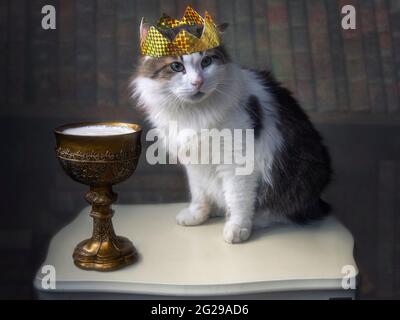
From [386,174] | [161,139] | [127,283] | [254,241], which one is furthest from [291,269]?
[386,174]

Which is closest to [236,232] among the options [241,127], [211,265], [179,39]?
[211,265]

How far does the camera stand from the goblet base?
131 centimetres

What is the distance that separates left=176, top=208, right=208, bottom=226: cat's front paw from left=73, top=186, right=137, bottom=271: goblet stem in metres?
0.26

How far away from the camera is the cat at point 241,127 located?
1.37 meters

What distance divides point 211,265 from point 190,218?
26 centimetres

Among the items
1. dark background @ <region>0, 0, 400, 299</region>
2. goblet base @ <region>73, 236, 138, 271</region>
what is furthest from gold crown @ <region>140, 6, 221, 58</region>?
goblet base @ <region>73, 236, 138, 271</region>

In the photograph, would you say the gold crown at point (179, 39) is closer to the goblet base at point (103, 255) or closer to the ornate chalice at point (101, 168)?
the ornate chalice at point (101, 168)

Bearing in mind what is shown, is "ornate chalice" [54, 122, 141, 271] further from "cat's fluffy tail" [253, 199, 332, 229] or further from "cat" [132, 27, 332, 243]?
"cat's fluffy tail" [253, 199, 332, 229]

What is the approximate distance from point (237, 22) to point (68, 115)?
0.58m

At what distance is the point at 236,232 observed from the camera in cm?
145

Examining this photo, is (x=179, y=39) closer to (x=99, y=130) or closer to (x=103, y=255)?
(x=99, y=130)

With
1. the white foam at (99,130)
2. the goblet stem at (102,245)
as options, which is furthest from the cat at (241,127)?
the goblet stem at (102,245)

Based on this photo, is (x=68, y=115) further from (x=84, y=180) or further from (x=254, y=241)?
(x=254, y=241)

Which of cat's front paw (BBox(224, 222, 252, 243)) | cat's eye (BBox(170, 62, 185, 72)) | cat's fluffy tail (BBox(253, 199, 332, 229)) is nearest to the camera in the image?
cat's eye (BBox(170, 62, 185, 72))
